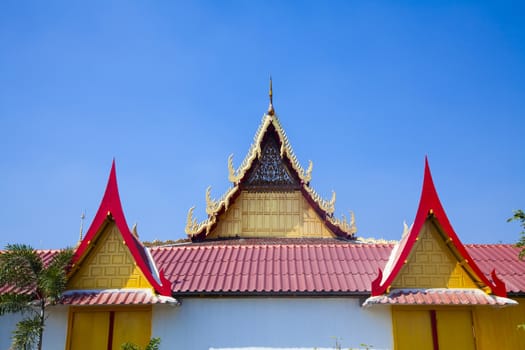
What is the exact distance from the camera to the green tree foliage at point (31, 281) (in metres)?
8.09

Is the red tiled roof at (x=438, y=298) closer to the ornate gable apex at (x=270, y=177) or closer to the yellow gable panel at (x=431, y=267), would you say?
the yellow gable panel at (x=431, y=267)

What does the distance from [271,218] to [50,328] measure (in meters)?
7.34

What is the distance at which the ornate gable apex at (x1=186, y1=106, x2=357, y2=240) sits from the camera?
14797 millimetres

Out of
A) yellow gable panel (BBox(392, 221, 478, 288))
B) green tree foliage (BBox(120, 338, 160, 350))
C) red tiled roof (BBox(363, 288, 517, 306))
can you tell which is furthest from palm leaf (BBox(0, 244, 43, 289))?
yellow gable panel (BBox(392, 221, 478, 288))

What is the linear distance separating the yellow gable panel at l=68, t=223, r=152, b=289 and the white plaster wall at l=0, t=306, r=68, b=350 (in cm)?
54

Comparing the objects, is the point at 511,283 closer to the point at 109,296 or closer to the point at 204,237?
the point at 109,296

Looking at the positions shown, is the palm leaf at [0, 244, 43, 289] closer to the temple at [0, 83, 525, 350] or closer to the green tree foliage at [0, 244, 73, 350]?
the green tree foliage at [0, 244, 73, 350]

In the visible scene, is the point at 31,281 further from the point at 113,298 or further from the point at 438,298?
the point at 438,298

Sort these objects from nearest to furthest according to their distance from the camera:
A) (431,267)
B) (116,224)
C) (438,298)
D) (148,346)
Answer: (148,346) → (438,298) → (431,267) → (116,224)

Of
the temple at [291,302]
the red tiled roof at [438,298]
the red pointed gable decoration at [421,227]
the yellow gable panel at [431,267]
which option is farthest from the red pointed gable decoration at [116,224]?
the yellow gable panel at [431,267]

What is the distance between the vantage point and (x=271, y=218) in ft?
49.1

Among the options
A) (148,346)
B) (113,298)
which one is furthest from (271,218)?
(148,346)

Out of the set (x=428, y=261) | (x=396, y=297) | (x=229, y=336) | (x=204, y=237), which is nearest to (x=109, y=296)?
(x=229, y=336)

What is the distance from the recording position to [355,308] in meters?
8.77
